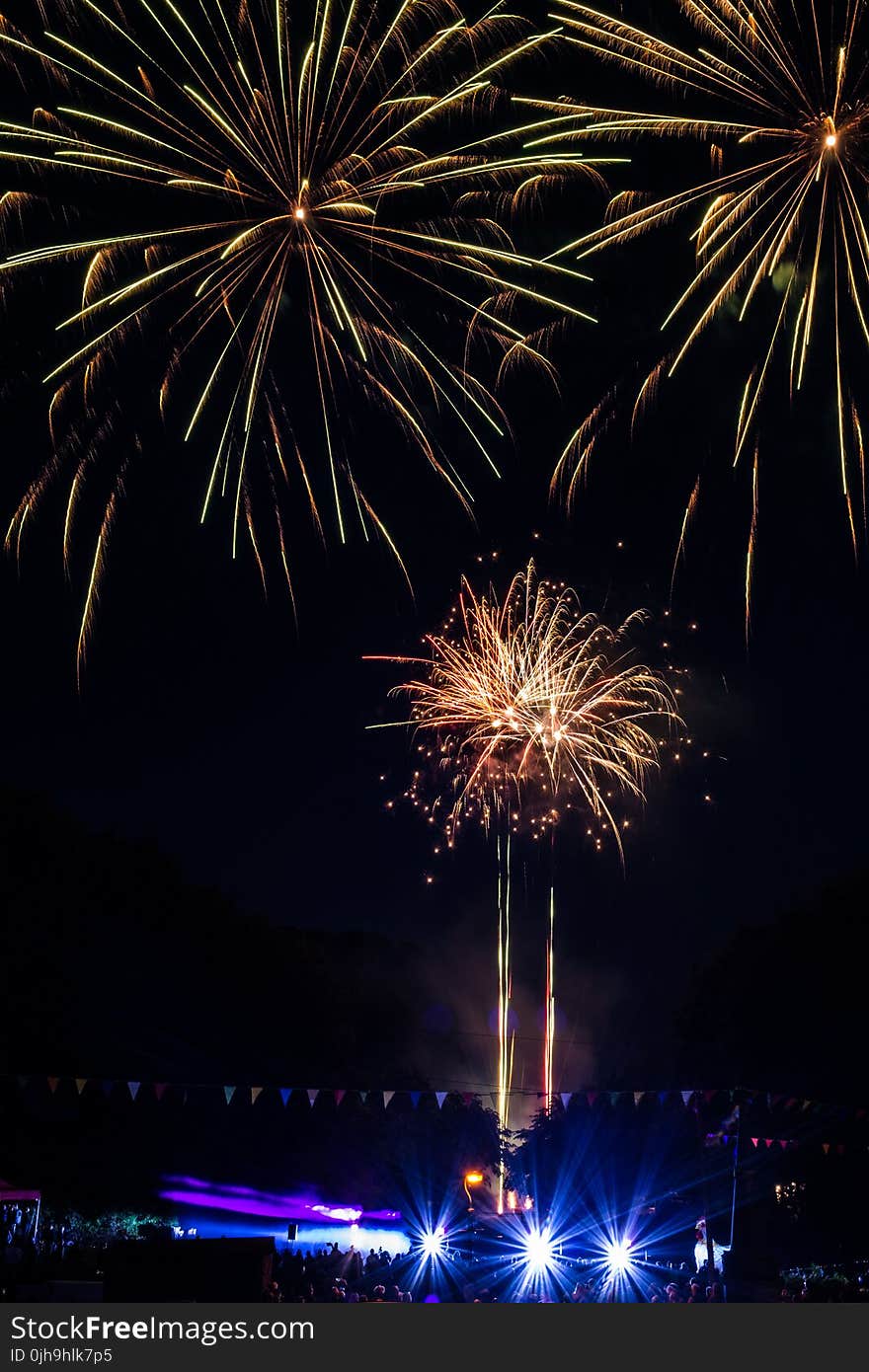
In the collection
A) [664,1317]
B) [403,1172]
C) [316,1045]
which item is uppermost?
[316,1045]

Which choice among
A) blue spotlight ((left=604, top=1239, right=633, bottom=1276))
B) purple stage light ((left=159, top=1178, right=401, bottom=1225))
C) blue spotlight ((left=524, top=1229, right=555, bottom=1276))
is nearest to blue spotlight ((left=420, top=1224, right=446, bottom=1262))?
purple stage light ((left=159, top=1178, right=401, bottom=1225))

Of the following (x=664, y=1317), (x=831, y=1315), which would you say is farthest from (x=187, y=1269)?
(x=831, y=1315)

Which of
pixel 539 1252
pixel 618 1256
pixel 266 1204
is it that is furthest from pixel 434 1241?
pixel 618 1256

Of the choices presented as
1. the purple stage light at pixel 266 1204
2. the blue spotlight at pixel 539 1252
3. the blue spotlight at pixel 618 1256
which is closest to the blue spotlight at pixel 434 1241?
the purple stage light at pixel 266 1204

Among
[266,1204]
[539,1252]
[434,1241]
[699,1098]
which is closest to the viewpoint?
[699,1098]

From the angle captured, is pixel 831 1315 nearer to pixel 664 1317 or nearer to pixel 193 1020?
pixel 664 1317

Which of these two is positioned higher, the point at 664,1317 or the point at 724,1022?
the point at 724,1022

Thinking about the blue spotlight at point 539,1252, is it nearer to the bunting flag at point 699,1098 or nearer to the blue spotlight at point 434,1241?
the blue spotlight at point 434,1241

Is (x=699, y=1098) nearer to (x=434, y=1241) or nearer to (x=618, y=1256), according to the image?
(x=618, y=1256)

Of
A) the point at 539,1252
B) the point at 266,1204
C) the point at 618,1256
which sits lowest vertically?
the point at 618,1256

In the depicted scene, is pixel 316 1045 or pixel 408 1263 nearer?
pixel 408 1263

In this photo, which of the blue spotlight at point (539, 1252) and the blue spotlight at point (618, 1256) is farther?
the blue spotlight at point (539, 1252)
